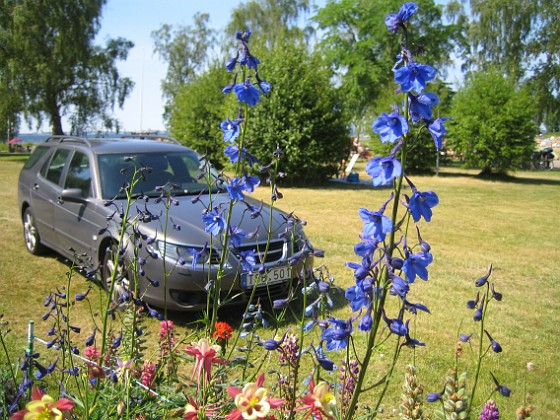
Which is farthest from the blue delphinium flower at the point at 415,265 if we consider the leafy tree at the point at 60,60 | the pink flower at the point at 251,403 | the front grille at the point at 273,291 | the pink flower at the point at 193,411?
the leafy tree at the point at 60,60

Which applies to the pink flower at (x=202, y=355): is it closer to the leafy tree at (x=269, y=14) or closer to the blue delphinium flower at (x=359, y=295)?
the blue delphinium flower at (x=359, y=295)

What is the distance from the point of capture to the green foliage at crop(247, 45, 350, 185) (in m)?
18.5

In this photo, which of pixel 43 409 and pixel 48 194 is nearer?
pixel 43 409

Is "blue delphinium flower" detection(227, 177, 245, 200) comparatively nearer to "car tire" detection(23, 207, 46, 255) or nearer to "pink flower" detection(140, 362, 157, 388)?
"pink flower" detection(140, 362, 157, 388)

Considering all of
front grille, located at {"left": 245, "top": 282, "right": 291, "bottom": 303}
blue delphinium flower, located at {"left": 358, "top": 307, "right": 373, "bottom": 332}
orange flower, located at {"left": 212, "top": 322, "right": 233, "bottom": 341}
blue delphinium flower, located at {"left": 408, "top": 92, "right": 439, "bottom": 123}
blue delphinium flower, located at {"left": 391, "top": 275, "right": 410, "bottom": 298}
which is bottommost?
front grille, located at {"left": 245, "top": 282, "right": 291, "bottom": 303}

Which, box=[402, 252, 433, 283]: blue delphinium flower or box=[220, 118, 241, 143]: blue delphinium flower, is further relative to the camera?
box=[220, 118, 241, 143]: blue delphinium flower

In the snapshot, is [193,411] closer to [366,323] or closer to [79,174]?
[366,323]

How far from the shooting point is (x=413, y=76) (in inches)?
54.1

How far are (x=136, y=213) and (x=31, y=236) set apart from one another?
373 cm

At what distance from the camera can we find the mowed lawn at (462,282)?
4.59 meters

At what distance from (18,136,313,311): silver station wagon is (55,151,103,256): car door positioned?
1 cm

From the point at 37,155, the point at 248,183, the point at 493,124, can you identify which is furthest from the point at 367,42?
the point at 248,183

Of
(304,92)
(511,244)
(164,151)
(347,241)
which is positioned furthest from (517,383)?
(304,92)

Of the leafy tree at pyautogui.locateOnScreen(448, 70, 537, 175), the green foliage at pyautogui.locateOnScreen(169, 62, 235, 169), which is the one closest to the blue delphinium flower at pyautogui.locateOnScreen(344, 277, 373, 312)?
the green foliage at pyautogui.locateOnScreen(169, 62, 235, 169)
